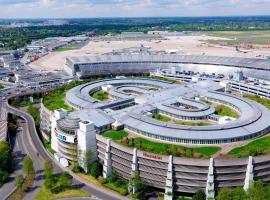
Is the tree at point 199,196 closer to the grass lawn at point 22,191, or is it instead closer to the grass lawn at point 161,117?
the grass lawn at point 161,117

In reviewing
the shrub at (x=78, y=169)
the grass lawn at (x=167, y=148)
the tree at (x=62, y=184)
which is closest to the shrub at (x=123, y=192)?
the grass lawn at (x=167, y=148)

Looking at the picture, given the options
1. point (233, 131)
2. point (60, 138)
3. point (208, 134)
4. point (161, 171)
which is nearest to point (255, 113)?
point (233, 131)

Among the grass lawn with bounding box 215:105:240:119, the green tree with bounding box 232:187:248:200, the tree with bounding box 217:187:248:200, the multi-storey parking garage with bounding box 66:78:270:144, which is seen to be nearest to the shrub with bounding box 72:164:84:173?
the multi-storey parking garage with bounding box 66:78:270:144

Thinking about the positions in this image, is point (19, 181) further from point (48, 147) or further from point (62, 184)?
point (48, 147)

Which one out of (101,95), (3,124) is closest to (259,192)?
(101,95)

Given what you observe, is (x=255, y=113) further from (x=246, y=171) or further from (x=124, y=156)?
(x=124, y=156)

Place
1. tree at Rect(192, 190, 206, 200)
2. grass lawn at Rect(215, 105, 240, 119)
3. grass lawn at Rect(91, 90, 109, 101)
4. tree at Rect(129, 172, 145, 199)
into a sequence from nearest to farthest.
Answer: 1. tree at Rect(192, 190, 206, 200)
2. tree at Rect(129, 172, 145, 199)
3. grass lawn at Rect(215, 105, 240, 119)
4. grass lawn at Rect(91, 90, 109, 101)

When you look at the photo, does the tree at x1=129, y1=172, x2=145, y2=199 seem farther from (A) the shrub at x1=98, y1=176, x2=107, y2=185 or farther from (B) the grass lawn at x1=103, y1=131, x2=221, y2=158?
(A) the shrub at x1=98, y1=176, x2=107, y2=185
